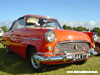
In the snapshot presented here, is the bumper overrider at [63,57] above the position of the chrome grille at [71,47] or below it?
below

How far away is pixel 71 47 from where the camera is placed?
267 centimetres

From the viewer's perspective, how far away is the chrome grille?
250 centimetres

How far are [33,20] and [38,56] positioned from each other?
166 centimetres

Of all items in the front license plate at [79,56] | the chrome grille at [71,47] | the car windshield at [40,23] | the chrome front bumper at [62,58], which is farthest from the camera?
the car windshield at [40,23]

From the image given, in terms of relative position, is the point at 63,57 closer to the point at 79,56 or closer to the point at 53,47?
the point at 53,47

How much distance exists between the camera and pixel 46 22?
4.04 metres

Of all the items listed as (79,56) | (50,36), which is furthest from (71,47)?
(50,36)

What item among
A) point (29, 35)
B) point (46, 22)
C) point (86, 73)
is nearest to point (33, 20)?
point (46, 22)

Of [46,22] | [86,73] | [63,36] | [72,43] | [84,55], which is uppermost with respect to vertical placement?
[46,22]

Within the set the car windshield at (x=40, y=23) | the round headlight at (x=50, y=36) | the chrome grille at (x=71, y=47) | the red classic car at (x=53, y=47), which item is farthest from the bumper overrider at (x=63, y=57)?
the car windshield at (x=40, y=23)

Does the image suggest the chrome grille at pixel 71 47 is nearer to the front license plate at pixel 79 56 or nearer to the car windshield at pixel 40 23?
the front license plate at pixel 79 56

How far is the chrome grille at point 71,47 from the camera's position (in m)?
2.50

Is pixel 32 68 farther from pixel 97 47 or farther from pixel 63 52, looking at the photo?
pixel 97 47

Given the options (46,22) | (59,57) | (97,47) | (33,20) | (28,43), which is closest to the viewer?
(59,57)
